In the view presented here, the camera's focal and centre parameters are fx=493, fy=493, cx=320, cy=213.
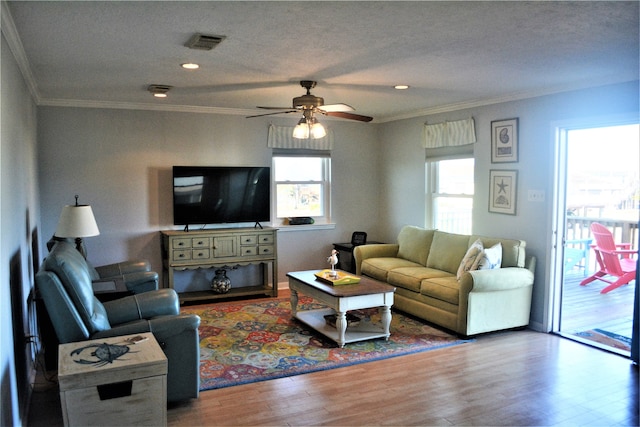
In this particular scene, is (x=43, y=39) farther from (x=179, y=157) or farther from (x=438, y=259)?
(x=438, y=259)

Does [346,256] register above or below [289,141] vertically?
below

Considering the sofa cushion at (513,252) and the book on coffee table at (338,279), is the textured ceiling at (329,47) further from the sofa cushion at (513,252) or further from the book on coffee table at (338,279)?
the book on coffee table at (338,279)

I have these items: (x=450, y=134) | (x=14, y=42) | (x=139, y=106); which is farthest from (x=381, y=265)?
(x=14, y=42)

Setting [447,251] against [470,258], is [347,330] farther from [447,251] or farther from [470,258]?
[447,251]

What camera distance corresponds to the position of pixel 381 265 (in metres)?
5.71

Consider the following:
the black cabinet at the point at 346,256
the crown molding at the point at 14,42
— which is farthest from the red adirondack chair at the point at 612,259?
the crown molding at the point at 14,42

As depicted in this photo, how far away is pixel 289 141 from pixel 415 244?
7.03 ft

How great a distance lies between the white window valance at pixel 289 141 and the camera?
255 inches

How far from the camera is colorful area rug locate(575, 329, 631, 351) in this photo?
4.37 m

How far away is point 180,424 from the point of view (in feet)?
9.78

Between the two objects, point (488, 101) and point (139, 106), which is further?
point (139, 106)

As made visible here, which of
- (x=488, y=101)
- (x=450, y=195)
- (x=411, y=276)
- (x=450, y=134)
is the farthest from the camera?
(x=450, y=195)

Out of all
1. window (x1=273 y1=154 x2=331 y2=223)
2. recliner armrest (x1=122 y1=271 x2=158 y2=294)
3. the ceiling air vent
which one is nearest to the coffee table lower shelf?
recliner armrest (x1=122 y1=271 x2=158 y2=294)

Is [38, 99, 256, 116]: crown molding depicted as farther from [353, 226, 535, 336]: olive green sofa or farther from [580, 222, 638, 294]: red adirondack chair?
[580, 222, 638, 294]: red adirondack chair
